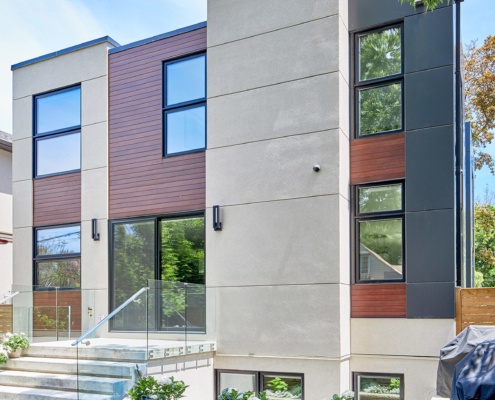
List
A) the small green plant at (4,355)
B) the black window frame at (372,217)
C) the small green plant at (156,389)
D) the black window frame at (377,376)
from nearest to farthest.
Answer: the small green plant at (156,389) < the black window frame at (377,376) < the black window frame at (372,217) < the small green plant at (4,355)

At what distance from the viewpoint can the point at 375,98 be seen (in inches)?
301

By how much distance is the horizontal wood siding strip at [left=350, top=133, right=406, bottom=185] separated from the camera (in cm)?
728

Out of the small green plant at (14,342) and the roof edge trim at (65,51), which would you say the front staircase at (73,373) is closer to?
the small green plant at (14,342)

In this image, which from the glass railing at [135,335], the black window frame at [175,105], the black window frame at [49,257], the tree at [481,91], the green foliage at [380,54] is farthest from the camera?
the tree at [481,91]

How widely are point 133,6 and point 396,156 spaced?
7.48 meters

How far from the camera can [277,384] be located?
7.32 m

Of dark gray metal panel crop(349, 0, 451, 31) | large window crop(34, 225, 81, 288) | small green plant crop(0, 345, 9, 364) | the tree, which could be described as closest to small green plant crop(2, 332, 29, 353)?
small green plant crop(0, 345, 9, 364)

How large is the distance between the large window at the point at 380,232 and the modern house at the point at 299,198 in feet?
0.07

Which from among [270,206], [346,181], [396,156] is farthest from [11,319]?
[396,156]

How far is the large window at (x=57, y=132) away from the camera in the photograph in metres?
9.93

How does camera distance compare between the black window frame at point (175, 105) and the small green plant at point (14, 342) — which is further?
the black window frame at point (175, 105)

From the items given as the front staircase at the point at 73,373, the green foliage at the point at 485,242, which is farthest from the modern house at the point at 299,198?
the green foliage at the point at 485,242

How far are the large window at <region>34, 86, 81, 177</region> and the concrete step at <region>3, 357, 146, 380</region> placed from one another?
3.72m

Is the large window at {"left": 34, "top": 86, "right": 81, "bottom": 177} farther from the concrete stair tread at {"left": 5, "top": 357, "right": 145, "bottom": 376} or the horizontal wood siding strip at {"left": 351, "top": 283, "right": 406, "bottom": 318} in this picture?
the horizontal wood siding strip at {"left": 351, "top": 283, "right": 406, "bottom": 318}
